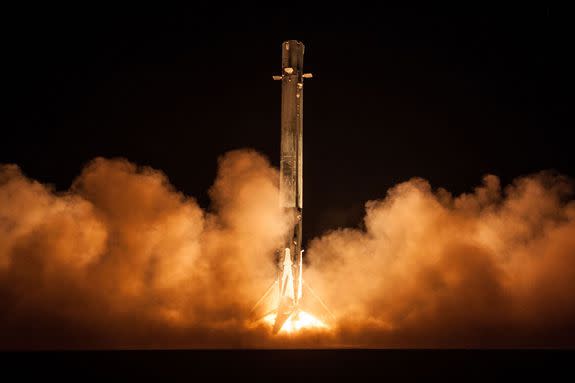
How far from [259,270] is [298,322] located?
3.48 m

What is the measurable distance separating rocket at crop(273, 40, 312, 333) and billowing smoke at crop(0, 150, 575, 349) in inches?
19.9

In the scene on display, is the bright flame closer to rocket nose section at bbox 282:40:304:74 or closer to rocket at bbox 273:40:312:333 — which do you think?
rocket at bbox 273:40:312:333

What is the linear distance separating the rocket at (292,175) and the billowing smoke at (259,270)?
1.66ft

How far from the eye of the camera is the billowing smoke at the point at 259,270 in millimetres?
16562

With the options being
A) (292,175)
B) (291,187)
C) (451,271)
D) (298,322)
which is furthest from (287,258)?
(451,271)

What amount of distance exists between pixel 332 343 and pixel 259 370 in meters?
5.59

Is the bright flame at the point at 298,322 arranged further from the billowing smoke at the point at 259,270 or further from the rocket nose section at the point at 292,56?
the rocket nose section at the point at 292,56

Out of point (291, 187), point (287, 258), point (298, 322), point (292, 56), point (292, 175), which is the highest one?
point (292, 56)

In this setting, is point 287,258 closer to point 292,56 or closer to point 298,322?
point 298,322

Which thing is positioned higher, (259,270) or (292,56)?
(292,56)

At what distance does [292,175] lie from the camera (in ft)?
56.4

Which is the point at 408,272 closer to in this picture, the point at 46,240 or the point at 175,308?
the point at 175,308

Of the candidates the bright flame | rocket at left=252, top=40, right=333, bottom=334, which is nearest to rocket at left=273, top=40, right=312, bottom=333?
rocket at left=252, top=40, right=333, bottom=334

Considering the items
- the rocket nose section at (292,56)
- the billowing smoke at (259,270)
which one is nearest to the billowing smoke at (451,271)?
the billowing smoke at (259,270)
